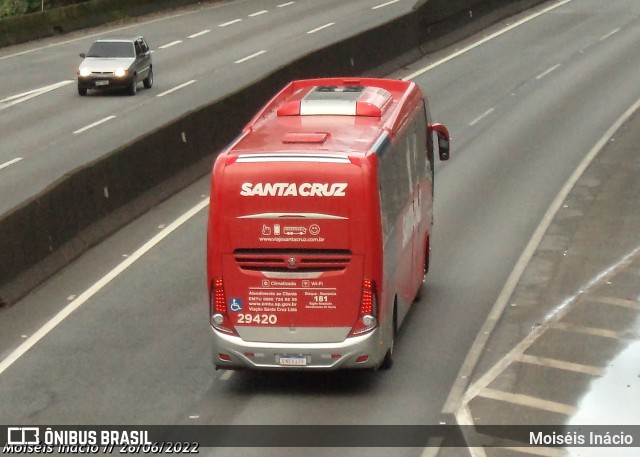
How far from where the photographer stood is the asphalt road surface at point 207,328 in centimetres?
1656

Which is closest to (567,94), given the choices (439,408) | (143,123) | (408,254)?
(143,123)

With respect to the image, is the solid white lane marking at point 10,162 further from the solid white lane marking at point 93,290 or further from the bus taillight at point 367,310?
the bus taillight at point 367,310

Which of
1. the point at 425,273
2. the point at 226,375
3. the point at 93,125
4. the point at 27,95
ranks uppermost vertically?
the point at 226,375

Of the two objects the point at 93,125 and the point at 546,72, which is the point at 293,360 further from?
the point at 546,72

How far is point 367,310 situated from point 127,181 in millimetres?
10831

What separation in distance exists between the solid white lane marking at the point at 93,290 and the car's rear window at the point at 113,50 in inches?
634

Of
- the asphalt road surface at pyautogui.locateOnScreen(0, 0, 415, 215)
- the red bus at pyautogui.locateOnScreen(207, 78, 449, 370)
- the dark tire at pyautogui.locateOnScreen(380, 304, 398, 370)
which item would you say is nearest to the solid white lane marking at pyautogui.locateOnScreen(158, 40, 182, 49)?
the asphalt road surface at pyautogui.locateOnScreen(0, 0, 415, 215)

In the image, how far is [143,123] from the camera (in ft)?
123

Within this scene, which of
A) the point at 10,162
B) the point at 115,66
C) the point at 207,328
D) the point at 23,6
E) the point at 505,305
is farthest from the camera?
the point at 23,6

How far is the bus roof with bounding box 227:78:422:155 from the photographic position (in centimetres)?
1725

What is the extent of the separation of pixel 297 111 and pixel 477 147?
15.2m

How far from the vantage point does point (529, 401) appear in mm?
16641

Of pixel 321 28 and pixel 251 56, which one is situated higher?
pixel 251 56

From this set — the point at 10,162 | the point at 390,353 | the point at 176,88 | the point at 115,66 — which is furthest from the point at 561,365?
the point at 176,88
